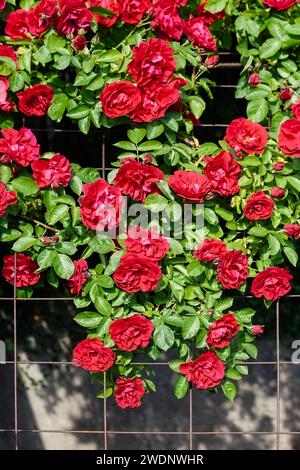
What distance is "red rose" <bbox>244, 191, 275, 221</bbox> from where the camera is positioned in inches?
82.8

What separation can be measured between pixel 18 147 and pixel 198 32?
0.61 meters

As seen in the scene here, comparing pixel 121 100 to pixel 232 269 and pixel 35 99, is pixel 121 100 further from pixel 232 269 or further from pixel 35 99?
pixel 232 269

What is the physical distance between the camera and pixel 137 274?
6.87ft

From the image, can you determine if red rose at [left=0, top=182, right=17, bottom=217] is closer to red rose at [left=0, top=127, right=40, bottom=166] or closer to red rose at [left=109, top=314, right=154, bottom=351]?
red rose at [left=0, top=127, right=40, bottom=166]

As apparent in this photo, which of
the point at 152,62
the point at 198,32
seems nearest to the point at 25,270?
the point at 152,62

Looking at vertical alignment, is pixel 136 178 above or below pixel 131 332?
above

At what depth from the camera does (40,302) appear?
3.43m

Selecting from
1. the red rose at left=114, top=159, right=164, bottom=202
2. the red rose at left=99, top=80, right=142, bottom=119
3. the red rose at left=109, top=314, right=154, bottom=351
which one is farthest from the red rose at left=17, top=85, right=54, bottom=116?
the red rose at left=109, top=314, right=154, bottom=351

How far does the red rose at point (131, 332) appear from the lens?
2127mm

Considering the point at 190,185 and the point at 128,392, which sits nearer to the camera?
the point at 190,185

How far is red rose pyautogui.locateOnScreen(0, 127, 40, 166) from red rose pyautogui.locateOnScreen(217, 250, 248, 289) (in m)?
0.61

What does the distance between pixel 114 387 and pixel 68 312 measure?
4.00 ft
